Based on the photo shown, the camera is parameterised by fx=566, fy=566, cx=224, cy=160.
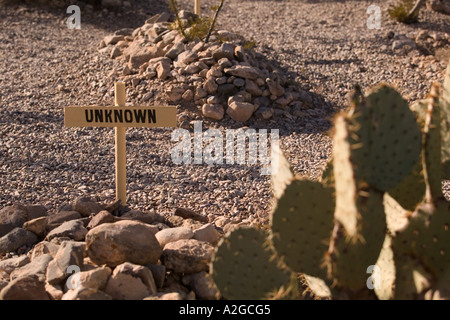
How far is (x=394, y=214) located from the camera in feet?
8.19

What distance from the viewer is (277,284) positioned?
96.5 inches

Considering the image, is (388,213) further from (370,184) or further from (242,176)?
(242,176)

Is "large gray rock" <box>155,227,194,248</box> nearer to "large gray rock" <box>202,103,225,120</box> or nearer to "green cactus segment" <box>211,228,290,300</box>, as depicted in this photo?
"green cactus segment" <box>211,228,290,300</box>

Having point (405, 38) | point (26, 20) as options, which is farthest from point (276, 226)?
Result: point (26, 20)

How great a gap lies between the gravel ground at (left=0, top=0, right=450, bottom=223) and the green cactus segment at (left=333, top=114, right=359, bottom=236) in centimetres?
123

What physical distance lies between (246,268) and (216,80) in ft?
15.2

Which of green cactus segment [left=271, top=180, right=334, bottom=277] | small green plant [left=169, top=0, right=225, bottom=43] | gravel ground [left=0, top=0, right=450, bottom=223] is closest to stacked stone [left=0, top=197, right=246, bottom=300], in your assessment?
green cactus segment [left=271, top=180, right=334, bottom=277]

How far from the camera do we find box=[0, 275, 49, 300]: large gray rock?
256 centimetres

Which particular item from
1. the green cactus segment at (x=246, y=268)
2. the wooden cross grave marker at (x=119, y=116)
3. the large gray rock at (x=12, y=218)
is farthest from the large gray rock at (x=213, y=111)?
the green cactus segment at (x=246, y=268)

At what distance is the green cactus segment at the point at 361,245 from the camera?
203 cm

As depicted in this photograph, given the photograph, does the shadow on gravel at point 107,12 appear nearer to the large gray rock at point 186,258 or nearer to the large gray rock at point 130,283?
the large gray rock at point 186,258

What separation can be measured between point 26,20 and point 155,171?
6836 mm

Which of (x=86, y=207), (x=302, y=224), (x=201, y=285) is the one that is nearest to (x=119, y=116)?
(x=86, y=207)

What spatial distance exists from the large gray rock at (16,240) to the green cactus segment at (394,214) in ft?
7.75
